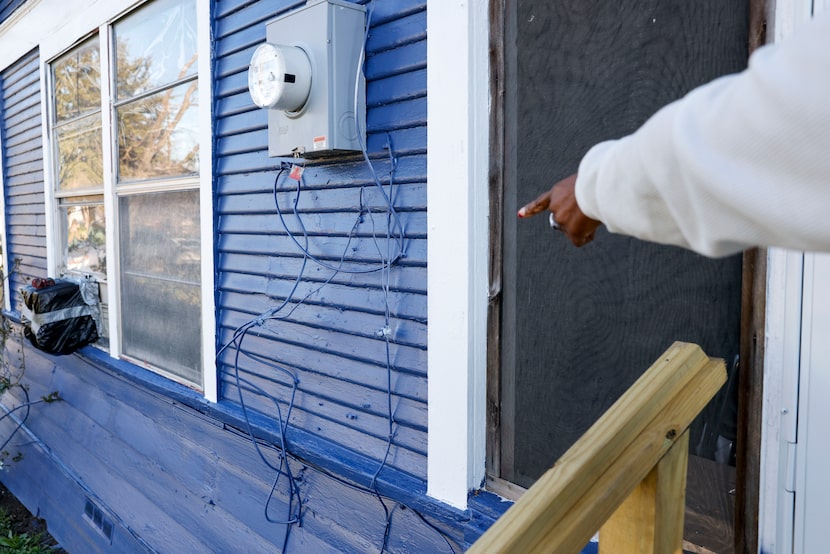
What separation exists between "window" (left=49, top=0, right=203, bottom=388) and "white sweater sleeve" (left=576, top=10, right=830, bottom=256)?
2.88 metres

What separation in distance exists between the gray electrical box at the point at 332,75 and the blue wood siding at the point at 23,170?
3839 mm

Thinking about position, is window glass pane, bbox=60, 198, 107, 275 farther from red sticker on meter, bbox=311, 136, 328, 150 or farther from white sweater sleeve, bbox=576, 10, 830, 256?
white sweater sleeve, bbox=576, 10, 830, 256

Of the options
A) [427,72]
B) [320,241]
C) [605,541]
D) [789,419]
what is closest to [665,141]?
[605,541]

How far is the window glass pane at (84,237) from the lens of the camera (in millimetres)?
4375

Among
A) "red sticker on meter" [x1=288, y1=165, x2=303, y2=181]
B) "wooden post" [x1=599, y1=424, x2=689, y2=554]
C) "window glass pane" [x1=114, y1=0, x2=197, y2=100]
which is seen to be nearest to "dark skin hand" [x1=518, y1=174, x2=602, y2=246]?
"wooden post" [x1=599, y1=424, x2=689, y2=554]

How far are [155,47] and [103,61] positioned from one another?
625 mm

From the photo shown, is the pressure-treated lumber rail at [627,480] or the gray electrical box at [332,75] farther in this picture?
the gray electrical box at [332,75]

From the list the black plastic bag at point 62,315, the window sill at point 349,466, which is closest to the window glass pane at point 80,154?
the black plastic bag at point 62,315

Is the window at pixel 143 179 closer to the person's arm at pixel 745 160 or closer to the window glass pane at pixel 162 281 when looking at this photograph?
the window glass pane at pixel 162 281

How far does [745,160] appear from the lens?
58cm

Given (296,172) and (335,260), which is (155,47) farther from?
(335,260)

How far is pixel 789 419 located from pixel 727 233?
2.95ft

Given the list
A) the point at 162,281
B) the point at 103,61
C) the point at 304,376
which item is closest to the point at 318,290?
the point at 304,376

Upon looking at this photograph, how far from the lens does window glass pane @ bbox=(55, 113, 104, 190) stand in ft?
14.2
